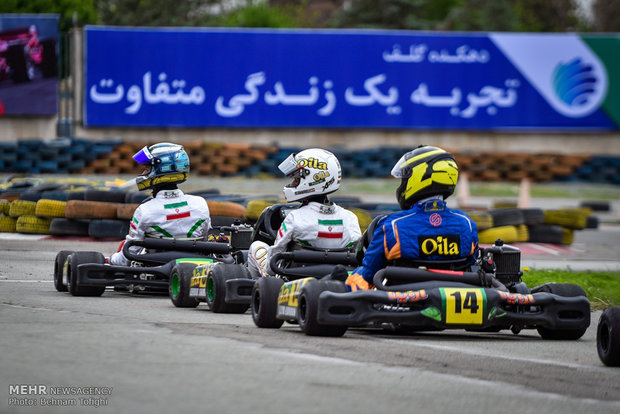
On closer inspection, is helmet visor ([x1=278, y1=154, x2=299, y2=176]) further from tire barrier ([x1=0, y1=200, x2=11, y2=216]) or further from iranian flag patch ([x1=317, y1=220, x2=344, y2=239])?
tire barrier ([x1=0, y1=200, x2=11, y2=216])

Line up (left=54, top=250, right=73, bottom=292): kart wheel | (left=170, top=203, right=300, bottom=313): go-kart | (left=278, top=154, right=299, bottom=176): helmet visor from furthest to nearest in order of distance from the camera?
(left=54, top=250, right=73, bottom=292): kart wheel, (left=278, top=154, right=299, bottom=176): helmet visor, (left=170, top=203, right=300, bottom=313): go-kart

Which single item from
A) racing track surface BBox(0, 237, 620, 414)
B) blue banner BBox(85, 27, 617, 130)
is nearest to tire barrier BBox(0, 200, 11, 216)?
racing track surface BBox(0, 237, 620, 414)

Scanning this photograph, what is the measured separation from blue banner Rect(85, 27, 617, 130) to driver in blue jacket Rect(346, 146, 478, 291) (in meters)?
23.7

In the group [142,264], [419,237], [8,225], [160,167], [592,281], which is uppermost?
[160,167]

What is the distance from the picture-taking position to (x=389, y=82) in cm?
3203

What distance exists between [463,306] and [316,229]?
1.90m

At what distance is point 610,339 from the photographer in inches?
261

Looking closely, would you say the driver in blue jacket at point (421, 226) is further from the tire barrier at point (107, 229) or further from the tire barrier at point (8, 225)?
the tire barrier at point (8, 225)

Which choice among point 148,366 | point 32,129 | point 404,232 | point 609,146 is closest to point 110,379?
point 148,366

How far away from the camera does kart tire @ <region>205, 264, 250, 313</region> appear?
29.0ft

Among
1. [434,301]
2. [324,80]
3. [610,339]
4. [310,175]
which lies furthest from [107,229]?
[324,80]

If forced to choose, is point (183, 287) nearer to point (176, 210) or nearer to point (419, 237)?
point (176, 210)

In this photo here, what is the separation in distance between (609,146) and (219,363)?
29535mm

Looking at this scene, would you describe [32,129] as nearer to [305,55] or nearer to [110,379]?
[305,55]
